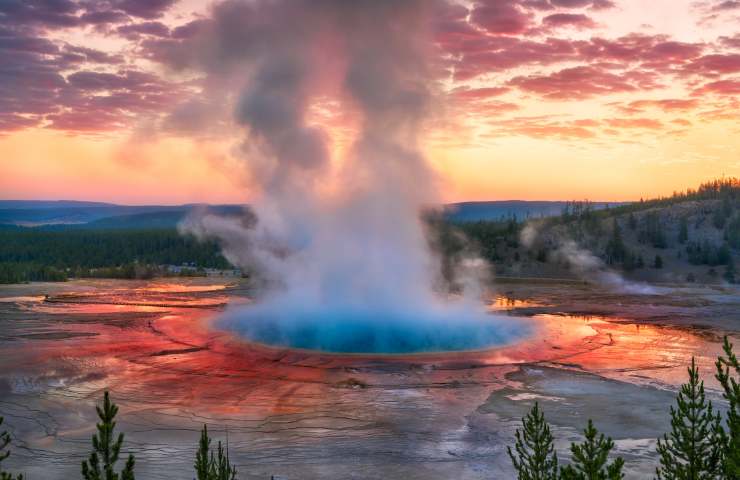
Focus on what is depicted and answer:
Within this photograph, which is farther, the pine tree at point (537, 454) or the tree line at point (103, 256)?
the tree line at point (103, 256)

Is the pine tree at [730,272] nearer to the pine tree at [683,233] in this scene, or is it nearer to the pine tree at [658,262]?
the pine tree at [658,262]

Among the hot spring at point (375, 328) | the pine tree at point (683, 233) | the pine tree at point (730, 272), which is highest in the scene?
the pine tree at point (683, 233)

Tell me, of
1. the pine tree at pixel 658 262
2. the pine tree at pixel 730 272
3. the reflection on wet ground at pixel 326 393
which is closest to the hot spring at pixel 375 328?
the reflection on wet ground at pixel 326 393

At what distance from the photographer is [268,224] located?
28828 mm

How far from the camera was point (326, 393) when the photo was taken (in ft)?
43.4

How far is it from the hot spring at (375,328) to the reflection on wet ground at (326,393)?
37.1 inches

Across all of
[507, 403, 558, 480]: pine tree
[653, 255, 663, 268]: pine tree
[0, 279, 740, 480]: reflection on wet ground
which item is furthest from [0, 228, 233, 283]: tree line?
[507, 403, 558, 480]: pine tree

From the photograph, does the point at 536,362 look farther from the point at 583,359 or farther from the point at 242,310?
the point at 242,310

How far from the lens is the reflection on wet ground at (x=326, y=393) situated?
9734 mm

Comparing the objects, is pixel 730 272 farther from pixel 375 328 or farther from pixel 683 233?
pixel 375 328

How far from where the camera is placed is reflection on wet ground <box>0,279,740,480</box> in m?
9.73

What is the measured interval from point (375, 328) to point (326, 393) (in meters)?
8.08

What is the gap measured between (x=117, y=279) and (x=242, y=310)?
18331 mm

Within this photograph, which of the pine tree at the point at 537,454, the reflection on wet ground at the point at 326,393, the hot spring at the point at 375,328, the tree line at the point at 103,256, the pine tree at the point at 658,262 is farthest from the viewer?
the pine tree at the point at 658,262
